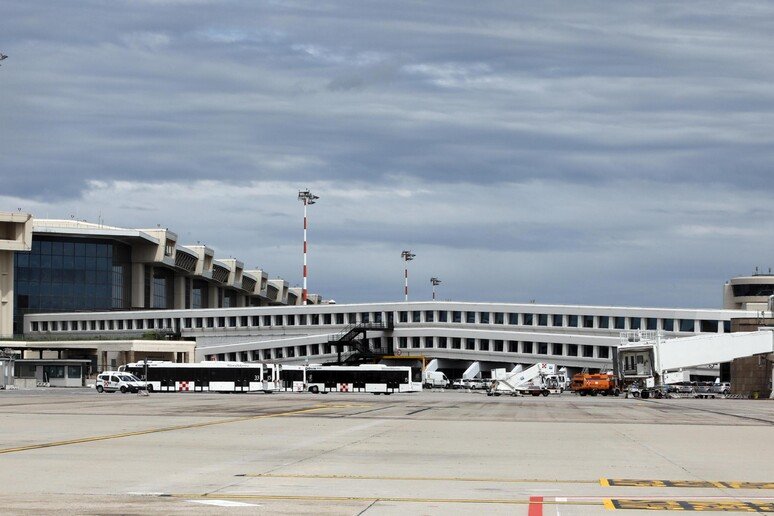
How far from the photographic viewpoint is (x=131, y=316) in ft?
531

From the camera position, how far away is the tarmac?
17875 millimetres

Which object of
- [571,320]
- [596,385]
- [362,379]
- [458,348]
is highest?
[571,320]

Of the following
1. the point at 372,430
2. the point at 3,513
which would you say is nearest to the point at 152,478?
the point at 3,513

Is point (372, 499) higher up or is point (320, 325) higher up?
point (320, 325)

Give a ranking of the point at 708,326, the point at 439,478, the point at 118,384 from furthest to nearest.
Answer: the point at 708,326
the point at 118,384
the point at 439,478

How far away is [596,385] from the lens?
108 m

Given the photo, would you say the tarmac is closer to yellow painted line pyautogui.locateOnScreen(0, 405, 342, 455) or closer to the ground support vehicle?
yellow painted line pyautogui.locateOnScreen(0, 405, 342, 455)

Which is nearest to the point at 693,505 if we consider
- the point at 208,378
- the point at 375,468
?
the point at 375,468

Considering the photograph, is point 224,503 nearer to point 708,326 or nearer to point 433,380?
point 433,380

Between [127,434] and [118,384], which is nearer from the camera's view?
[127,434]

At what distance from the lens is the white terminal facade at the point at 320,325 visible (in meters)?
135

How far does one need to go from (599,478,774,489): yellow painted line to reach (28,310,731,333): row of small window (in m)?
110

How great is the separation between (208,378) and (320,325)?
48514 mm

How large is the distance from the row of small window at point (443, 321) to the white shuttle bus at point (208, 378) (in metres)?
44.2
